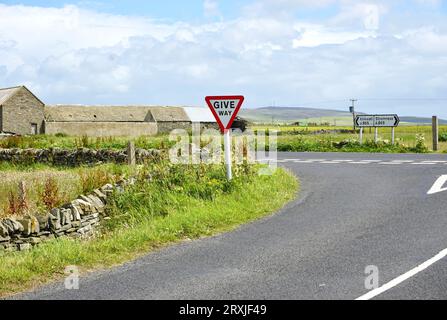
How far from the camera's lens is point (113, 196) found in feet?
43.1

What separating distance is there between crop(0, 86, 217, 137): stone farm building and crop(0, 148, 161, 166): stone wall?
40.6 metres

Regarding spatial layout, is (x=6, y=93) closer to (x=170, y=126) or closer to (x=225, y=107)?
(x=170, y=126)

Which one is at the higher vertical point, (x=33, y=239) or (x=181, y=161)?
(x=181, y=161)

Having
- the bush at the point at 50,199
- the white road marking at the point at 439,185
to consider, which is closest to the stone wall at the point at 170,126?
the white road marking at the point at 439,185

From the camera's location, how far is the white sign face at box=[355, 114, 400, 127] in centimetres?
3036

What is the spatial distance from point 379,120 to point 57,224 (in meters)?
22.9

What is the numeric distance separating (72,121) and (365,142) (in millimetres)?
51247

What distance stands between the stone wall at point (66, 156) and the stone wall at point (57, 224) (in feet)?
30.4

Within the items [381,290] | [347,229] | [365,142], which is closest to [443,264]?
[381,290]

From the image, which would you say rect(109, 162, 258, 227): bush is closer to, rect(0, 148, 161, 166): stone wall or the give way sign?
the give way sign

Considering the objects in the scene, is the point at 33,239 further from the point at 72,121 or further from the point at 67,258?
the point at 72,121

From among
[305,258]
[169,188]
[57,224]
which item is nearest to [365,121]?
[169,188]

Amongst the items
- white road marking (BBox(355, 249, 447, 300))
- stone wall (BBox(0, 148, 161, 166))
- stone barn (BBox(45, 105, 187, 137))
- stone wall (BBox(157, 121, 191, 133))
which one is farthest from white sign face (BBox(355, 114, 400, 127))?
stone wall (BBox(157, 121, 191, 133))

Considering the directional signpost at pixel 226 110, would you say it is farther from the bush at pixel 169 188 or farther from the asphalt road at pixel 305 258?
the asphalt road at pixel 305 258
